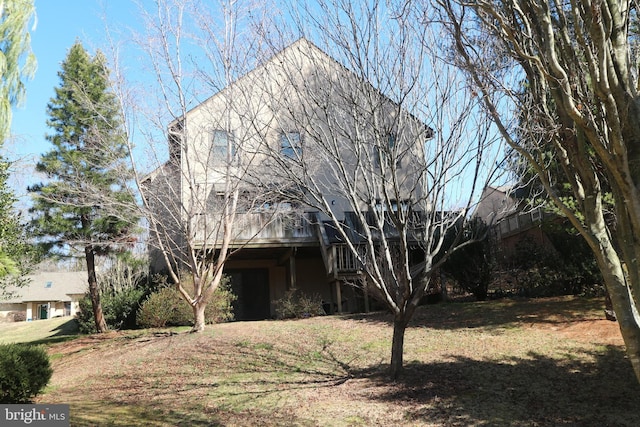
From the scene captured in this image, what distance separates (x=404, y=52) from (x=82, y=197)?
1054 centimetres

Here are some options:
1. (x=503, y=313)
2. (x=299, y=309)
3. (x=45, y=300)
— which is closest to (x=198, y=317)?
(x=299, y=309)

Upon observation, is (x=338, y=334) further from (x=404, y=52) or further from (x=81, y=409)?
(x=404, y=52)

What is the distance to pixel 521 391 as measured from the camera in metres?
7.68

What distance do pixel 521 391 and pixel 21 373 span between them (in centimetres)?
756

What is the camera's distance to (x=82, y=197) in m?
14.4

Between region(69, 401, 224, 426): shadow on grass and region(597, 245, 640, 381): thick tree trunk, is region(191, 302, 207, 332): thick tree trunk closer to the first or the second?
region(69, 401, 224, 426): shadow on grass

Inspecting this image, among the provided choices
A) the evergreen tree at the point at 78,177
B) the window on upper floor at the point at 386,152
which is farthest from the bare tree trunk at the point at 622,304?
the evergreen tree at the point at 78,177

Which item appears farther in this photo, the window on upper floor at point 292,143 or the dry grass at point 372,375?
the window on upper floor at point 292,143

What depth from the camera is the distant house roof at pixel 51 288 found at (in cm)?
4053

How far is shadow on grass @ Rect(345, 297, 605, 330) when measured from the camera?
11289mm

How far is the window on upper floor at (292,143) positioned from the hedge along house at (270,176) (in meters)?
0.05

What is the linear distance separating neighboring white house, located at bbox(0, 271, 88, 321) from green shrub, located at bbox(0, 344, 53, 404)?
34.6 m

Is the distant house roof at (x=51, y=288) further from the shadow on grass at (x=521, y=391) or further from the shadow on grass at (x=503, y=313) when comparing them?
the shadow on grass at (x=521, y=391)

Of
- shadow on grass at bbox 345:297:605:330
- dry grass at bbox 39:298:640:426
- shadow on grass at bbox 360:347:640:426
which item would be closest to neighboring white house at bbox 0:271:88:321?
dry grass at bbox 39:298:640:426
